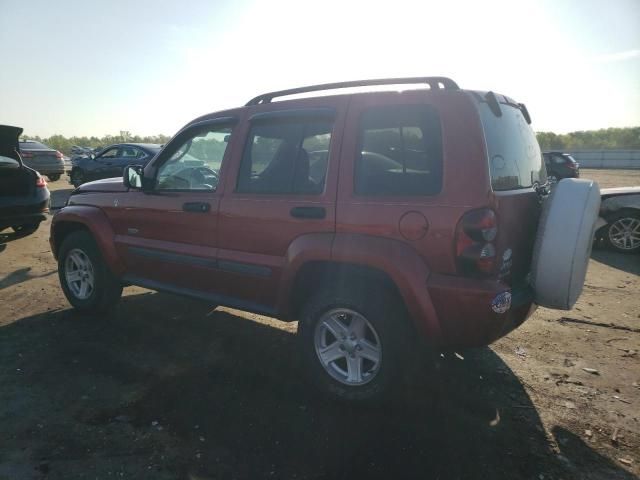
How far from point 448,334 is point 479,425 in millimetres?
639

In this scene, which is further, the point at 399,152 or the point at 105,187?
the point at 105,187

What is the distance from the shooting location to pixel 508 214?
2.53m

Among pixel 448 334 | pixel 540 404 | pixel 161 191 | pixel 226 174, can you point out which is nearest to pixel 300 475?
pixel 448 334

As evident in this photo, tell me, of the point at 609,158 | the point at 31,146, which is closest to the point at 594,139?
the point at 609,158

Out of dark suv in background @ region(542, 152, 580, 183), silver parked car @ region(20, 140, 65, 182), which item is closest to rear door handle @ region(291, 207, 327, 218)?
dark suv in background @ region(542, 152, 580, 183)

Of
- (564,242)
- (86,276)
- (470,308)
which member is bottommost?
(86,276)

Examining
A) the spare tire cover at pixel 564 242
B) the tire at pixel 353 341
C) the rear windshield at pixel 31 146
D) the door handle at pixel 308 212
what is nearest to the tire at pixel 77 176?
the rear windshield at pixel 31 146

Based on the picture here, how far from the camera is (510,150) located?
2.76m

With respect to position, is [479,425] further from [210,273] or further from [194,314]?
[194,314]

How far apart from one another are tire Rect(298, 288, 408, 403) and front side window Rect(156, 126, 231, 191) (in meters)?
1.39

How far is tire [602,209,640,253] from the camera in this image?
6836mm

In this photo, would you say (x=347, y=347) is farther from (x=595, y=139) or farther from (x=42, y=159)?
(x=595, y=139)

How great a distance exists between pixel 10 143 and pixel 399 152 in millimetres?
7613

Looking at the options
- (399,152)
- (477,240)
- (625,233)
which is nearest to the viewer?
(477,240)
